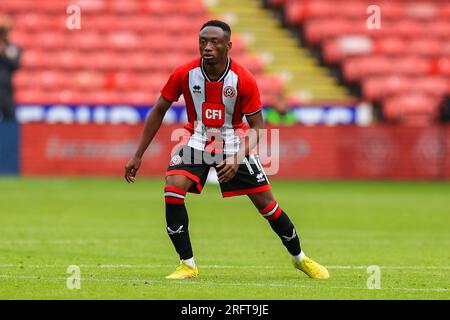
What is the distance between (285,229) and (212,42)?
169 centimetres

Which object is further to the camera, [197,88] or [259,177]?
[259,177]

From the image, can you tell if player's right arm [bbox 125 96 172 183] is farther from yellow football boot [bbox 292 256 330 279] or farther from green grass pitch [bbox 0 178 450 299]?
yellow football boot [bbox 292 256 330 279]

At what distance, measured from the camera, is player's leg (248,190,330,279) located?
957 centimetres

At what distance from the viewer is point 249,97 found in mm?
9305

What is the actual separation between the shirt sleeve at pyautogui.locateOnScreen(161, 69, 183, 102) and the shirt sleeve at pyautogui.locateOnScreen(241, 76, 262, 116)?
0.51m

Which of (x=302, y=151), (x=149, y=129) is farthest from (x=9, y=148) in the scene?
(x=149, y=129)

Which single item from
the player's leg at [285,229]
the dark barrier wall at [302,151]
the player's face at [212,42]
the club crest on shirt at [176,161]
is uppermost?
the player's face at [212,42]

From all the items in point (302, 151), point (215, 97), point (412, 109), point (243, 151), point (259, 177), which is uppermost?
point (215, 97)

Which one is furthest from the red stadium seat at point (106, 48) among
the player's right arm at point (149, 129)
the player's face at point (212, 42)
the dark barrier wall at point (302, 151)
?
the player's face at point (212, 42)

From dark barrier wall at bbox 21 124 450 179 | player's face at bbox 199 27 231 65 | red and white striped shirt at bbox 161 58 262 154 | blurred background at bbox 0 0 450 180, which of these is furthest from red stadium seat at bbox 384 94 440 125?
player's face at bbox 199 27 231 65

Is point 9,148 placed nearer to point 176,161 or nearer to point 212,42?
point 176,161

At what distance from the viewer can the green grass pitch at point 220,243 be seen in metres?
8.59

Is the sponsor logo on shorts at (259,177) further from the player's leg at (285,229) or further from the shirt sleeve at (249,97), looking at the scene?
the shirt sleeve at (249,97)
